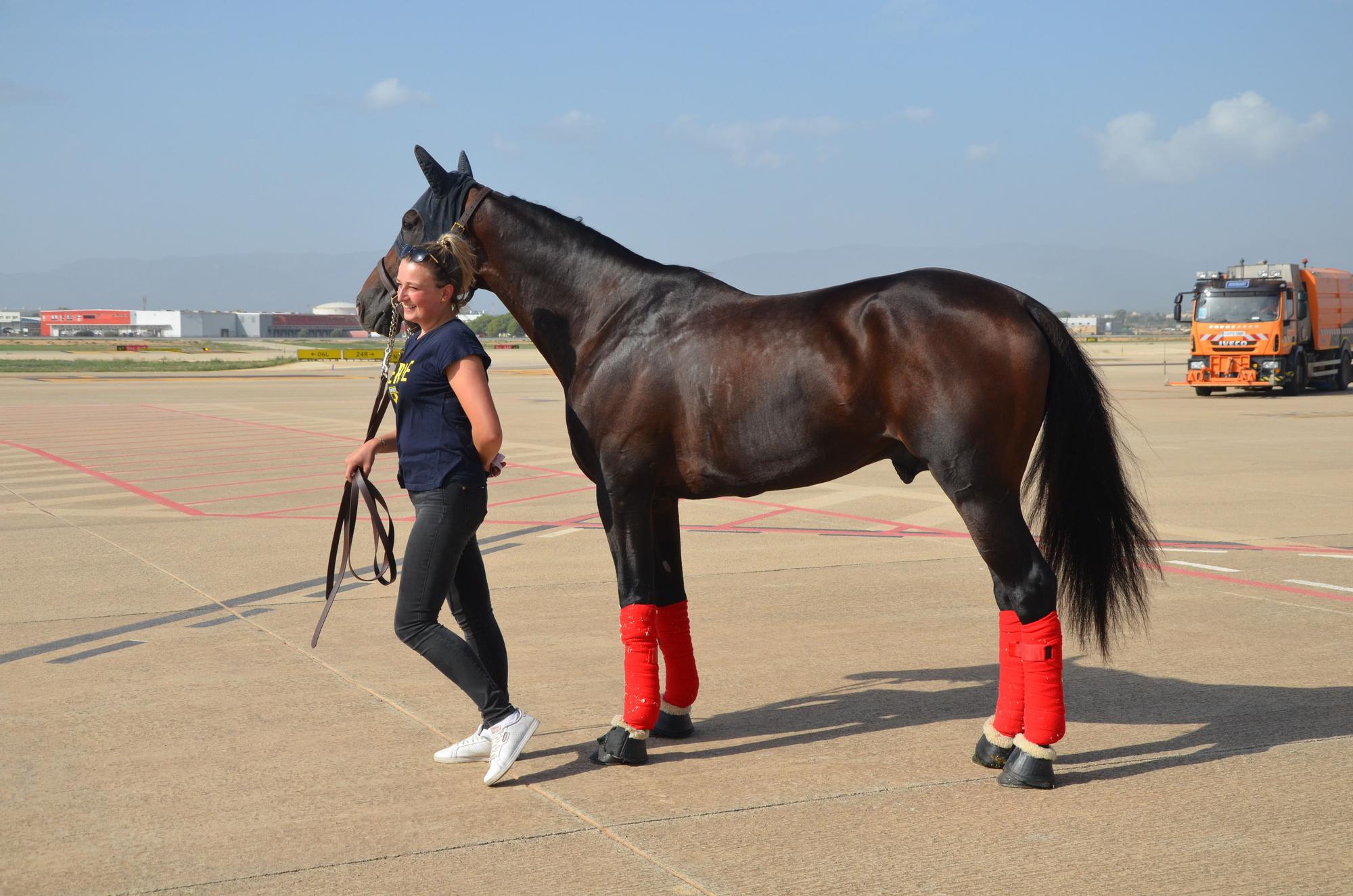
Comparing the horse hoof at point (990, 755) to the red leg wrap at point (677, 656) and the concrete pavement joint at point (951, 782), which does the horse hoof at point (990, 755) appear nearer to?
the concrete pavement joint at point (951, 782)

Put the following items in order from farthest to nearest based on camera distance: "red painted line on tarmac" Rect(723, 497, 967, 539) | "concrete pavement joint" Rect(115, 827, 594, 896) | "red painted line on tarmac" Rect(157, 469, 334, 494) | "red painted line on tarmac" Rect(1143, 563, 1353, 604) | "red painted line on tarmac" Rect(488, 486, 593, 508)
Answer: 1. "red painted line on tarmac" Rect(157, 469, 334, 494)
2. "red painted line on tarmac" Rect(488, 486, 593, 508)
3. "red painted line on tarmac" Rect(723, 497, 967, 539)
4. "red painted line on tarmac" Rect(1143, 563, 1353, 604)
5. "concrete pavement joint" Rect(115, 827, 594, 896)

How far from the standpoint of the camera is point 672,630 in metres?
4.97

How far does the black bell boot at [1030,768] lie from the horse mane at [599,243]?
2.19m

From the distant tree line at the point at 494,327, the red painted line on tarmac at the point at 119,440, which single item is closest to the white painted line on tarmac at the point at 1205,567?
the red painted line on tarmac at the point at 119,440

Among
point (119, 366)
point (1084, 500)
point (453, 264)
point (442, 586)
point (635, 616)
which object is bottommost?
point (635, 616)

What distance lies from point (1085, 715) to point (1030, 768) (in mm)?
1093

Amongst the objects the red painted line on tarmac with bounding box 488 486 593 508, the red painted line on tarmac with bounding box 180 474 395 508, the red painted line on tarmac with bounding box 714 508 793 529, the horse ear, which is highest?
the horse ear

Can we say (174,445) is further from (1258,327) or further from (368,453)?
(1258,327)

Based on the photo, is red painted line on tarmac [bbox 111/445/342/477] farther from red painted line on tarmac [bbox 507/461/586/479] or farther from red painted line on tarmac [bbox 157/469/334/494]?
red painted line on tarmac [bbox 507/461/586/479]

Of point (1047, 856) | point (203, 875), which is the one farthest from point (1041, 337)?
point (203, 875)

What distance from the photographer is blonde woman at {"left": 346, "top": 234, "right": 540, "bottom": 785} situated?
4332 mm

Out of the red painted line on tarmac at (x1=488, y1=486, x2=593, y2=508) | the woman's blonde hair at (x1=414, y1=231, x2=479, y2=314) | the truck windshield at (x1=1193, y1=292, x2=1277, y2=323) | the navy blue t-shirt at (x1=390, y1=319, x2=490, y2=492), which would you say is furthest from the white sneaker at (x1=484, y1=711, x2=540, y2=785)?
the truck windshield at (x1=1193, y1=292, x2=1277, y2=323)

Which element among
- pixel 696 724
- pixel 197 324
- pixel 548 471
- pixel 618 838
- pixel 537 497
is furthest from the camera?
pixel 197 324

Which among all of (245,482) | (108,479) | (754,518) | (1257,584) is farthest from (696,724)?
(108,479)
